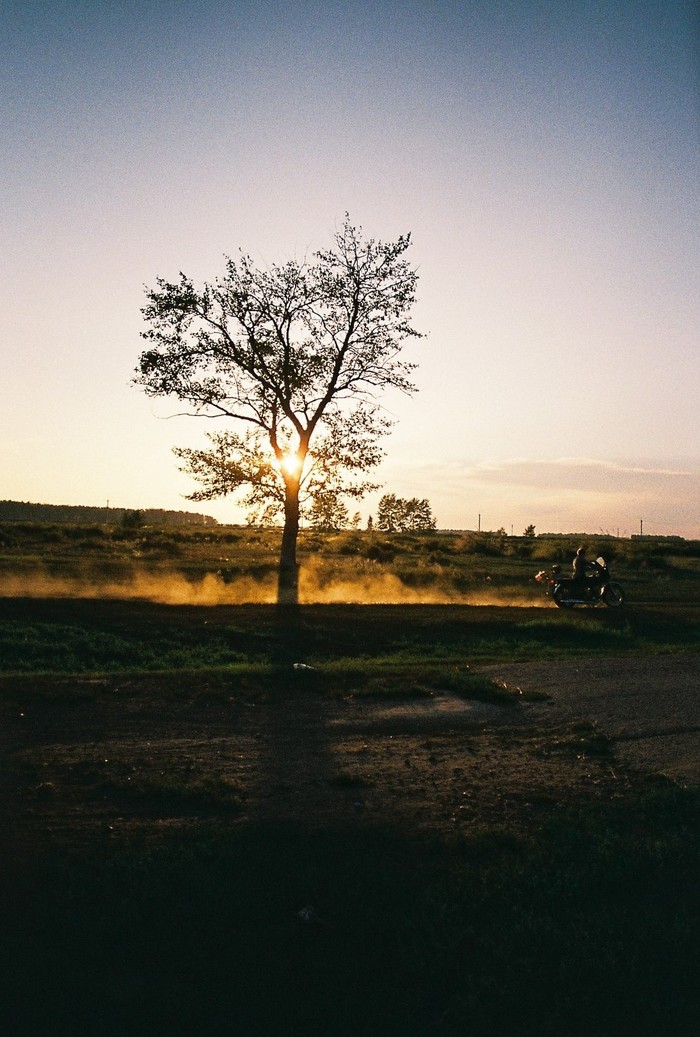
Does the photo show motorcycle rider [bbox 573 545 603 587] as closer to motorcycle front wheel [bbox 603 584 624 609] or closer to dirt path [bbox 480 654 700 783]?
motorcycle front wheel [bbox 603 584 624 609]

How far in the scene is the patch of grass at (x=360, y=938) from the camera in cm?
484

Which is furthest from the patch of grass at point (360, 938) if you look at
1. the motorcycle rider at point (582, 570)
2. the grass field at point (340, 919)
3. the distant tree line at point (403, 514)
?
the distant tree line at point (403, 514)

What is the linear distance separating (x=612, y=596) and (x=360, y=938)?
84.4ft

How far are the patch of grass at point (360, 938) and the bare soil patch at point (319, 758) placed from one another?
726 mm

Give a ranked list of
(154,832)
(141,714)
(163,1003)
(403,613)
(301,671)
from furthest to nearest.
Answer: (403,613)
(301,671)
(141,714)
(154,832)
(163,1003)

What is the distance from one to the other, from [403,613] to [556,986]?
2030 centimetres

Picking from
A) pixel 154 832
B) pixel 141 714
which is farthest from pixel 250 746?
pixel 154 832

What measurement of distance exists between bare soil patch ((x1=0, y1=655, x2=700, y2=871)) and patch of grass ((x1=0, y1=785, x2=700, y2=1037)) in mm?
726

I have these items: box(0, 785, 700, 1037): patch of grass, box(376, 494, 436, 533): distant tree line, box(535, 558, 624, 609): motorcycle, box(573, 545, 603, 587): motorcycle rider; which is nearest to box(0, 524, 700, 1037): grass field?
box(0, 785, 700, 1037): patch of grass

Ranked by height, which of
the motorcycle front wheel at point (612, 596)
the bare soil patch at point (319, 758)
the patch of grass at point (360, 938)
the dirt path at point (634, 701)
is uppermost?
the motorcycle front wheel at point (612, 596)

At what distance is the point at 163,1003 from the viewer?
4891 millimetres

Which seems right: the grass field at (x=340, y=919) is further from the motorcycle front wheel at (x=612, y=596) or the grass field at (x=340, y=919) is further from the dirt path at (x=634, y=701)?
the motorcycle front wheel at (x=612, y=596)

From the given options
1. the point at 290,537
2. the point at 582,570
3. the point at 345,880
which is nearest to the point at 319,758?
the point at 345,880

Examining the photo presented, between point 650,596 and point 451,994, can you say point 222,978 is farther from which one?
point 650,596
